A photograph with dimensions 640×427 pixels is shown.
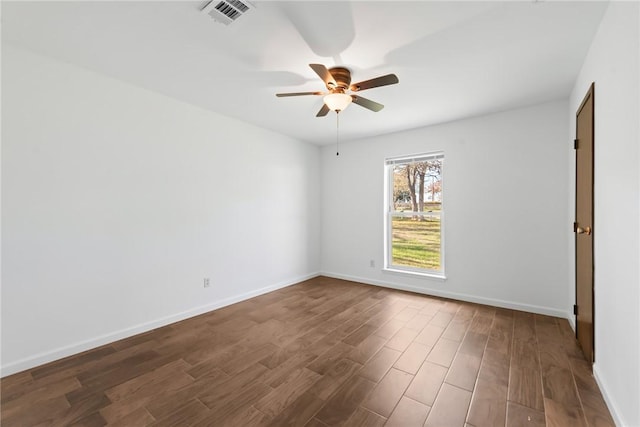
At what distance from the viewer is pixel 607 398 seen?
1711 mm

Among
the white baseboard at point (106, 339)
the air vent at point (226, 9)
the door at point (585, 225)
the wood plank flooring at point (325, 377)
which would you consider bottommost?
the wood plank flooring at point (325, 377)

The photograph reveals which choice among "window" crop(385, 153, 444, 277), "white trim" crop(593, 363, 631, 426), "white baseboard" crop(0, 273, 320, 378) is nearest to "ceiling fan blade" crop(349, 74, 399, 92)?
"window" crop(385, 153, 444, 277)

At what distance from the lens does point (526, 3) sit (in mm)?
1665

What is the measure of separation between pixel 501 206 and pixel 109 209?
14.6 ft

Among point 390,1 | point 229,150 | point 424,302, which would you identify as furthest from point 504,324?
point 229,150

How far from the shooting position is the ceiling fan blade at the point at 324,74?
198 centimetres

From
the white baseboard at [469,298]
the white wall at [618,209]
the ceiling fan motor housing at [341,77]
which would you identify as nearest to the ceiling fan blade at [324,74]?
the ceiling fan motor housing at [341,77]

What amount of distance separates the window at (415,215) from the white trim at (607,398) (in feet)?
6.82

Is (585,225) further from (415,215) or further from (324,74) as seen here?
(324,74)

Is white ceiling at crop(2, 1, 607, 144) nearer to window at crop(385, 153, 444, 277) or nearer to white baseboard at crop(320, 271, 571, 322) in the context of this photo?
window at crop(385, 153, 444, 277)

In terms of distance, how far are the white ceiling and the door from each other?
0.53 m

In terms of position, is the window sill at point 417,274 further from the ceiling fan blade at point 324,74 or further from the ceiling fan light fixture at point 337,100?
the ceiling fan blade at point 324,74

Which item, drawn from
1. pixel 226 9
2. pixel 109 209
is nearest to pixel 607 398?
pixel 226 9

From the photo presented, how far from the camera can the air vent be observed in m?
1.66
